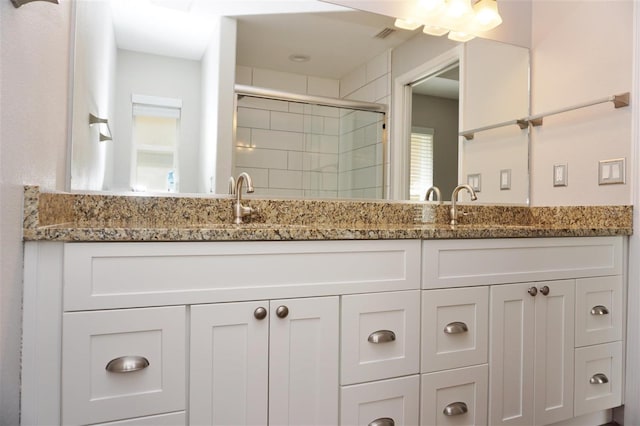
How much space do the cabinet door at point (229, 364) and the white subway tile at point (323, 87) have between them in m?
1.05

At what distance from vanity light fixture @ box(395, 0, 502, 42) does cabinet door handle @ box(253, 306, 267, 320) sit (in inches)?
61.4

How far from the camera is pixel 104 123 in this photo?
58.7 inches

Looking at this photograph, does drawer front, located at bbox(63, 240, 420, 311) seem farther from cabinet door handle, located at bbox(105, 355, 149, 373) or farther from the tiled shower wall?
the tiled shower wall

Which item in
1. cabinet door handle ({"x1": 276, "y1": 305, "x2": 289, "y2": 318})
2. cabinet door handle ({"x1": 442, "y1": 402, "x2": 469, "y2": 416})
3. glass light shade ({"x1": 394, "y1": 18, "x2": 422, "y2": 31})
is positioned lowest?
cabinet door handle ({"x1": 442, "y1": 402, "x2": 469, "y2": 416})

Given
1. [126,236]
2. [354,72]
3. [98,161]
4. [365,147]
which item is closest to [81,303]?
[126,236]

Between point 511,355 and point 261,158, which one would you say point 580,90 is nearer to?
point 511,355

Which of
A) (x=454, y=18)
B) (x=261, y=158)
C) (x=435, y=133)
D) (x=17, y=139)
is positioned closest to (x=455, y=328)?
(x=261, y=158)

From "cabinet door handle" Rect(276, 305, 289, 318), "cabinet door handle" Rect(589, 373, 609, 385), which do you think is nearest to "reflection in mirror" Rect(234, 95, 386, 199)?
"cabinet door handle" Rect(276, 305, 289, 318)

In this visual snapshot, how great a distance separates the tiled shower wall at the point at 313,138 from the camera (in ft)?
5.60

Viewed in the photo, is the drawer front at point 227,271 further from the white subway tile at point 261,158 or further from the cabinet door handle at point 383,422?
the white subway tile at point 261,158

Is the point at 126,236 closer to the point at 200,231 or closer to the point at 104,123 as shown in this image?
the point at 200,231

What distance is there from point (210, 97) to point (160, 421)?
3.87 ft

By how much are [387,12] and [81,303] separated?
1.79 m

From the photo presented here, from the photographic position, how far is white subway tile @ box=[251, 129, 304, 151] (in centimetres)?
170
